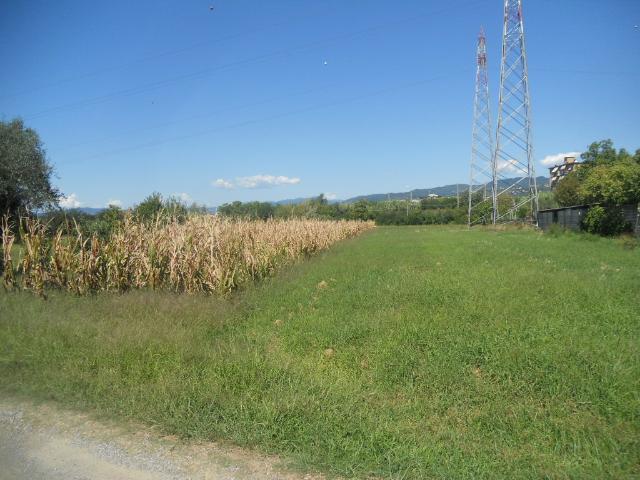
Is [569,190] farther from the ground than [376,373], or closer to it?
farther from the ground

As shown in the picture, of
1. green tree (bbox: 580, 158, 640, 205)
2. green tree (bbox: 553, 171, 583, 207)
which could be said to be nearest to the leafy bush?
green tree (bbox: 580, 158, 640, 205)

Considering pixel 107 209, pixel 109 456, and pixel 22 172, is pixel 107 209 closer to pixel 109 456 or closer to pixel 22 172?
pixel 22 172

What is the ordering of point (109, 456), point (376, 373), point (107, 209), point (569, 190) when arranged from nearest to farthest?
1. point (109, 456)
2. point (376, 373)
3. point (107, 209)
4. point (569, 190)

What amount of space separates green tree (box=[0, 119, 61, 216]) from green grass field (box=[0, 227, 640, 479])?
14.3 meters

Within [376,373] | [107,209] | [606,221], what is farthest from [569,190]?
[376,373]

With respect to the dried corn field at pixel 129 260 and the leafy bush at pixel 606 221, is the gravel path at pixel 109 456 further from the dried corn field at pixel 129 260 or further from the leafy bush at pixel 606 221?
the leafy bush at pixel 606 221

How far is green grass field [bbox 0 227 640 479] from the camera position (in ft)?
11.4

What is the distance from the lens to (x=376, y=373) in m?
4.89

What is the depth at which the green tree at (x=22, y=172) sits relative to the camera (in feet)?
64.4

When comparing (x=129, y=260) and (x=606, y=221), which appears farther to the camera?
(x=606, y=221)

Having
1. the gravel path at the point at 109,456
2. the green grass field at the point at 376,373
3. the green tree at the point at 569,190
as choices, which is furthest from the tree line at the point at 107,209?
the green tree at the point at 569,190

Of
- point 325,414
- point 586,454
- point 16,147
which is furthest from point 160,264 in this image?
point 16,147

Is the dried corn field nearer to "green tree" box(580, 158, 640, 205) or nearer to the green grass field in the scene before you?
the green grass field

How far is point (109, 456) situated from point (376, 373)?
273cm
